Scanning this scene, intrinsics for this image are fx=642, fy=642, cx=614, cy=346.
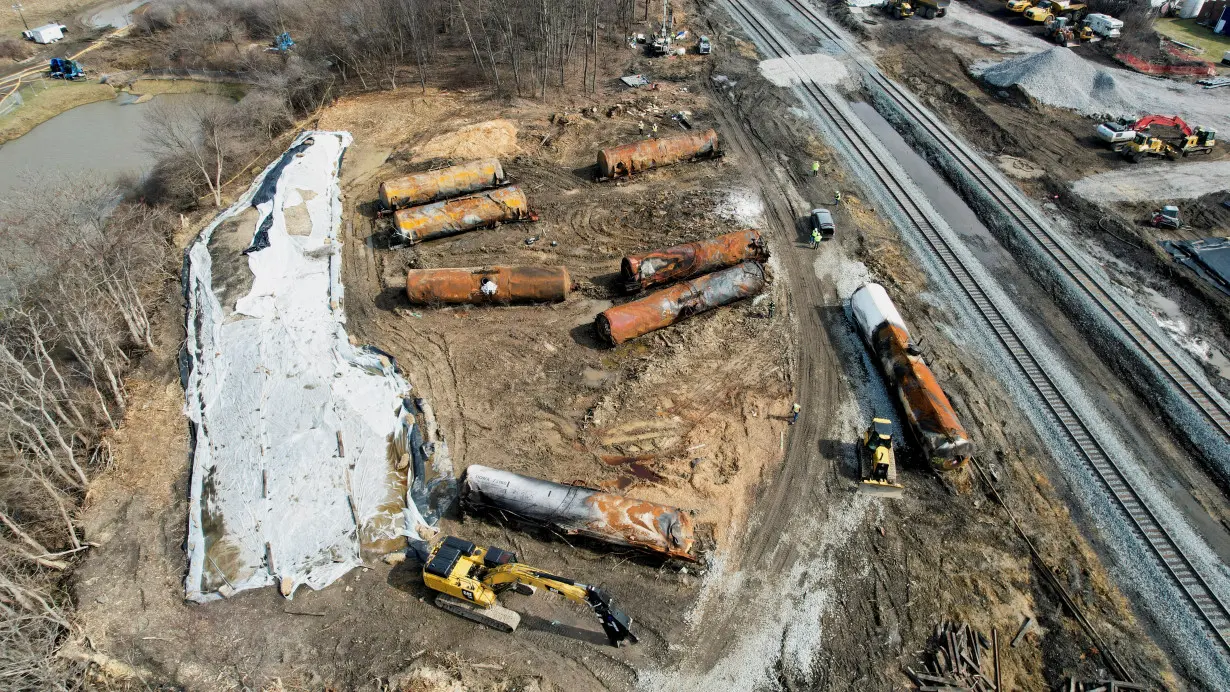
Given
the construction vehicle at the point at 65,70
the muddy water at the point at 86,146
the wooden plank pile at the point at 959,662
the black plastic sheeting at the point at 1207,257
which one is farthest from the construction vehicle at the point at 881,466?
the construction vehicle at the point at 65,70

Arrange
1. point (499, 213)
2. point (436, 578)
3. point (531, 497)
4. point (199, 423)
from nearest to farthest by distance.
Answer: point (436, 578)
point (531, 497)
point (199, 423)
point (499, 213)

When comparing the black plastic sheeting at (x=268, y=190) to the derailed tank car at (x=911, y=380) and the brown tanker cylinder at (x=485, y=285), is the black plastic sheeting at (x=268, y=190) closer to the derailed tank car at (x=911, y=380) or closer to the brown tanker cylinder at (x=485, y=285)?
the brown tanker cylinder at (x=485, y=285)

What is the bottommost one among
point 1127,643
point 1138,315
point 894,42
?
point 1127,643

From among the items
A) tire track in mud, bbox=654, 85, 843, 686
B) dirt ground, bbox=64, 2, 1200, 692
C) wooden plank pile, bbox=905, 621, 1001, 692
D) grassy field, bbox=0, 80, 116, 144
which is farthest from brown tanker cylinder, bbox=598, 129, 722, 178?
grassy field, bbox=0, 80, 116, 144

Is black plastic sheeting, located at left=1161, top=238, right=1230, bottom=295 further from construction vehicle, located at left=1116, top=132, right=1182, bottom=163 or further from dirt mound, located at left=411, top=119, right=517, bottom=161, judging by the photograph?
dirt mound, located at left=411, top=119, right=517, bottom=161

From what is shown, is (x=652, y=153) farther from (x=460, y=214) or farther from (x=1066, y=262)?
(x=1066, y=262)

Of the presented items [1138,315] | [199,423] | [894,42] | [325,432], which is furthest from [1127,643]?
[894,42]

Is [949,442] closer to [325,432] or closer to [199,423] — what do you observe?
[325,432]
